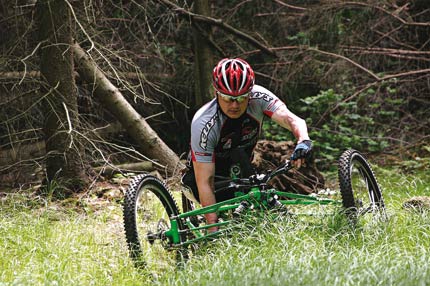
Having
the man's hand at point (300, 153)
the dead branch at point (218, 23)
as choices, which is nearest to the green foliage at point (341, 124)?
the dead branch at point (218, 23)

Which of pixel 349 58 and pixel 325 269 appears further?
pixel 349 58

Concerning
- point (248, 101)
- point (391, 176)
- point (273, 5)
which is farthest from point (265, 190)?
point (273, 5)

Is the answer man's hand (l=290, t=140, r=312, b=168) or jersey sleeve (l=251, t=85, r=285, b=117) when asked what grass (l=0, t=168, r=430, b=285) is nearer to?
man's hand (l=290, t=140, r=312, b=168)

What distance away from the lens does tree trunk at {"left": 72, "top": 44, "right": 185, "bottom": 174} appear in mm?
8430

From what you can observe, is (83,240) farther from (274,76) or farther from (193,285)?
(274,76)

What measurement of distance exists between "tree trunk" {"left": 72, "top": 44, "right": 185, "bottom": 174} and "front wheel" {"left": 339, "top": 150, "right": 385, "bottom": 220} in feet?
10.8

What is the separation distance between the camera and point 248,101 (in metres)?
5.20

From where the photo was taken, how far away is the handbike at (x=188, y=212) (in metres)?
4.62

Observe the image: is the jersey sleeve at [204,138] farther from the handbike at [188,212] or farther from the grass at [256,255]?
the grass at [256,255]

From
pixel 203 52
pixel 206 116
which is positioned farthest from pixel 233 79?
pixel 203 52

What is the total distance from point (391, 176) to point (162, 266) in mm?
5153

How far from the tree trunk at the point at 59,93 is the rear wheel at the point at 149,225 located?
9.18ft

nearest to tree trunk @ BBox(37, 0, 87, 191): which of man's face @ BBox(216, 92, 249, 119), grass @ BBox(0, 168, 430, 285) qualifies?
grass @ BBox(0, 168, 430, 285)

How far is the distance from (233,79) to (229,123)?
36 centimetres
